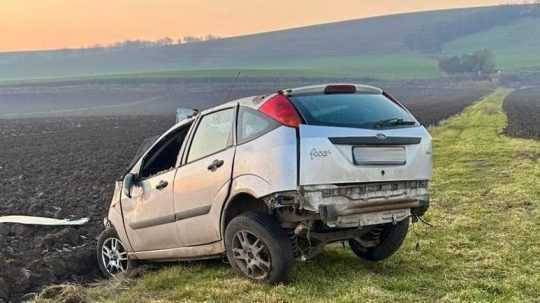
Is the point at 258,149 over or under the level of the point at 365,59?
under

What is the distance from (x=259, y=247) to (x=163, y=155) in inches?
82.1

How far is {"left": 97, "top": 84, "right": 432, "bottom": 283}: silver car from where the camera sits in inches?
210

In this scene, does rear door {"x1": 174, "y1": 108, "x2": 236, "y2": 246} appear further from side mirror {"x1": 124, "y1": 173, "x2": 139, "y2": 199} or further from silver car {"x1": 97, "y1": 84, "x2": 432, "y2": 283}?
side mirror {"x1": 124, "y1": 173, "x2": 139, "y2": 199}

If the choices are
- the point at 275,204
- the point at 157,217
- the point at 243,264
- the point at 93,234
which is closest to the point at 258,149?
the point at 275,204

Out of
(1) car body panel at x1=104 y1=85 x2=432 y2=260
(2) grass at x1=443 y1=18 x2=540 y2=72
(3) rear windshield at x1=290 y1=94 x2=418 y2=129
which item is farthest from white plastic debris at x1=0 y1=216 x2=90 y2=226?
(2) grass at x1=443 y1=18 x2=540 y2=72

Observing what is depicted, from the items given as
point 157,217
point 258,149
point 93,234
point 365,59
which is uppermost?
point 365,59

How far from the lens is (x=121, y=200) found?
23.8 feet

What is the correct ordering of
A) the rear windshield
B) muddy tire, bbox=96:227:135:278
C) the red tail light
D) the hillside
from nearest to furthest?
the red tail light < the rear windshield < muddy tire, bbox=96:227:135:278 < the hillside

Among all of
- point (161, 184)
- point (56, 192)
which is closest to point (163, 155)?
point (161, 184)

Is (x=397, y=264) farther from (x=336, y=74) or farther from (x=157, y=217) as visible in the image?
(x=336, y=74)

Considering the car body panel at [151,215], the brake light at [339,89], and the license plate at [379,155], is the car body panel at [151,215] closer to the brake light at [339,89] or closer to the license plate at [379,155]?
the brake light at [339,89]

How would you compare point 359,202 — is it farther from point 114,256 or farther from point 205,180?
point 114,256

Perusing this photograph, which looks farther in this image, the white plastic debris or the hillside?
the hillside

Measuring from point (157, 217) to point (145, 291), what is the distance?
2.75 ft
